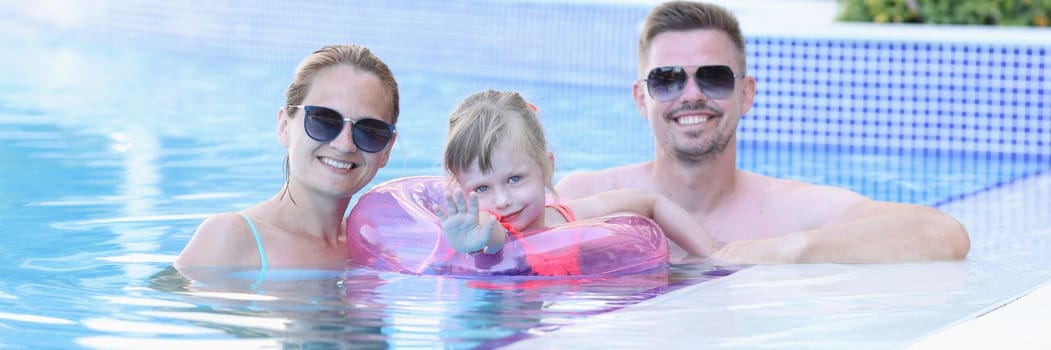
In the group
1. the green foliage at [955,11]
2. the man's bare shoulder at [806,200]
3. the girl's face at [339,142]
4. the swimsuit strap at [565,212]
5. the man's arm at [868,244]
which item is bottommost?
the man's arm at [868,244]

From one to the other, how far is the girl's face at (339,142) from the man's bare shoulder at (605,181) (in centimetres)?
147

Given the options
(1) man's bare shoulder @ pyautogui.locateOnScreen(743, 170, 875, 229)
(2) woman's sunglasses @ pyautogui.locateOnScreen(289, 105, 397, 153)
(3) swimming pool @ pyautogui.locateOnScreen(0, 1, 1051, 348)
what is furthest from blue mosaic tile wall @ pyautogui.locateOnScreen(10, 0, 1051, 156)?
(2) woman's sunglasses @ pyautogui.locateOnScreen(289, 105, 397, 153)

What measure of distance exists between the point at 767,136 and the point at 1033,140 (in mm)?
1901

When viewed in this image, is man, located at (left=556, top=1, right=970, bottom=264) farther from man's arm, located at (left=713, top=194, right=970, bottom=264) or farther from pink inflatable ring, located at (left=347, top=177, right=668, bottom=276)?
pink inflatable ring, located at (left=347, top=177, right=668, bottom=276)

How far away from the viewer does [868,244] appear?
17.2 feet

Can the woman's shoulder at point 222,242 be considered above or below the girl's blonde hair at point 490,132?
below

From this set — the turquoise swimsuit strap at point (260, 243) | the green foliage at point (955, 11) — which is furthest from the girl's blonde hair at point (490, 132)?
the green foliage at point (955, 11)

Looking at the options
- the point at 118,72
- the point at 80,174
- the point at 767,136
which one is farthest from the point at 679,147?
the point at 118,72

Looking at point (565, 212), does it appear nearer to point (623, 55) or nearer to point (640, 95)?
point (640, 95)

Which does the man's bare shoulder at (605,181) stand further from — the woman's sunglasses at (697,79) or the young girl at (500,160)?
the young girl at (500,160)

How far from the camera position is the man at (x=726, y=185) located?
5.27 meters

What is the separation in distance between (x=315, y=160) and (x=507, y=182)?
0.63 meters

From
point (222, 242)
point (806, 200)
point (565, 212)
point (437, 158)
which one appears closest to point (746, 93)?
point (806, 200)

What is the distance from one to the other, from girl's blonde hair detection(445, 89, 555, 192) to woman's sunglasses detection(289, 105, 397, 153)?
0.23m
